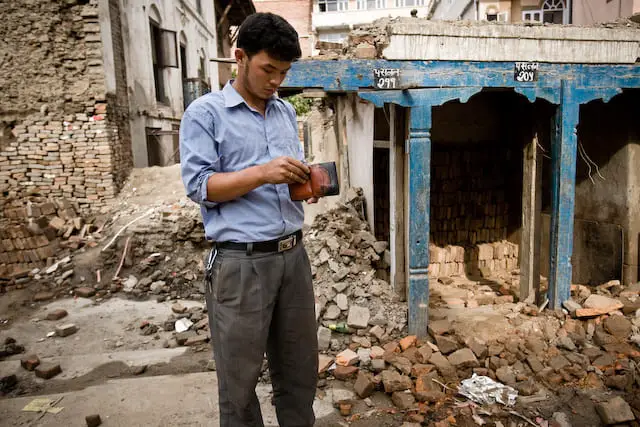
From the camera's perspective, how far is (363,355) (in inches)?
173

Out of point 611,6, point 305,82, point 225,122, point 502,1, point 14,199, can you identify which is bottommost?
point 14,199

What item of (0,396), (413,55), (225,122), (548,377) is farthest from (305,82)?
(0,396)

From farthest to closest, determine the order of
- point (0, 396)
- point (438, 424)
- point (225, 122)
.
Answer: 1. point (0, 396)
2. point (438, 424)
3. point (225, 122)

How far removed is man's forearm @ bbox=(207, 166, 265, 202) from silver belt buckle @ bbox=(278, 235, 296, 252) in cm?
36

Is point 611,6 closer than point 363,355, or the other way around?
point 363,355

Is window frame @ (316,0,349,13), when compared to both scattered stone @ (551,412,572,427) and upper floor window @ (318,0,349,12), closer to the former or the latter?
upper floor window @ (318,0,349,12)

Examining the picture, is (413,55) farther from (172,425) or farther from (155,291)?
(155,291)

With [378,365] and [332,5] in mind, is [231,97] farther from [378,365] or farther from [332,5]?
[332,5]

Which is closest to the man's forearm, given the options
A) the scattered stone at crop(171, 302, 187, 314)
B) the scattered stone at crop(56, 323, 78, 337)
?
the scattered stone at crop(171, 302, 187, 314)

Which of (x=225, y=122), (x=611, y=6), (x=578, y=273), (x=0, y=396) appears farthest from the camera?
(x=611, y=6)

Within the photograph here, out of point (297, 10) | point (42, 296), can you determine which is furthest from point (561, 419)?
point (297, 10)

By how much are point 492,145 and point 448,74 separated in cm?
341

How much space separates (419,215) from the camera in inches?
179

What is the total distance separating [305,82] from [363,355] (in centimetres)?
278
